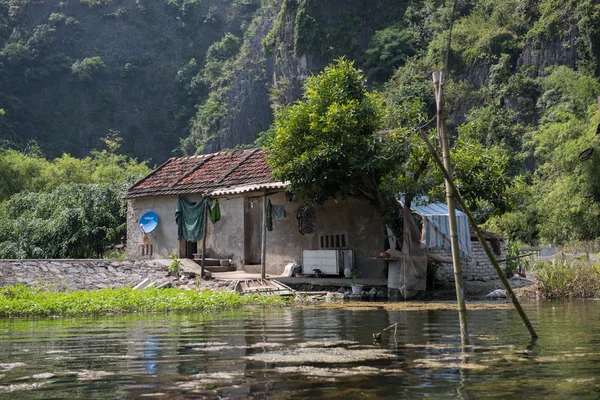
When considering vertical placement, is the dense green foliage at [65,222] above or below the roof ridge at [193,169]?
below

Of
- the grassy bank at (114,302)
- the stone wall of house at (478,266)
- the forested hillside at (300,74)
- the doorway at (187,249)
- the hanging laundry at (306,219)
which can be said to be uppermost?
the forested hillside at (300,74)

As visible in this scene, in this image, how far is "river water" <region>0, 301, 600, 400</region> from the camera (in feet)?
16.5

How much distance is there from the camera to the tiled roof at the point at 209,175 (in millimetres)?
21078

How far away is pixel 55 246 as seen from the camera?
28312 millimetres

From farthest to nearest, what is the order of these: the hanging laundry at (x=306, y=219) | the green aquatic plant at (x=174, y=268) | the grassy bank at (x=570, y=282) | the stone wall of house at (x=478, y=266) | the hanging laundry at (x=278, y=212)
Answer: the stone wall of house at (x=478, y=266) → the green aquatic plant at (x=174, y=268) → the hanging laundry at (x=278, y=212) → the hanging laundry at (x=306, y=219) → the grassy bank at (x=570, y=282)

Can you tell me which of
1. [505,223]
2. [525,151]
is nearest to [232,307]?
[505,223]

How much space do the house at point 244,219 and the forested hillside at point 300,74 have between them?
359 cm

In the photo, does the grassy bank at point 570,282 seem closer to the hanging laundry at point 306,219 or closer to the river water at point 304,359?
the river water at point 304,359

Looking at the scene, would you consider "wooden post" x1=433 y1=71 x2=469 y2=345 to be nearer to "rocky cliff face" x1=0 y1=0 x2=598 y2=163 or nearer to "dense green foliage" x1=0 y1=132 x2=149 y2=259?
"dense green foliage" x1=0 y1=132 x2=149 y2=259

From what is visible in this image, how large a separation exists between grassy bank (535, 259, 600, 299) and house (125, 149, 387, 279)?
158 inches

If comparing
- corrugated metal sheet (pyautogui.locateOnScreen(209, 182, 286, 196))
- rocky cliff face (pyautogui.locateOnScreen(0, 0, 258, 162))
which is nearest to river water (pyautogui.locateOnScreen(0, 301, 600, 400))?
corrugated metal sheet (pyautogui.locateOnScreen(209, 182, 286, 196))

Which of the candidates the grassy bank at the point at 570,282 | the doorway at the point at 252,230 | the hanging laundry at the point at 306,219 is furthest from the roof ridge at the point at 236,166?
the grassy bank at the point at 570,282

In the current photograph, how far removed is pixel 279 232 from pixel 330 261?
2.36 metres

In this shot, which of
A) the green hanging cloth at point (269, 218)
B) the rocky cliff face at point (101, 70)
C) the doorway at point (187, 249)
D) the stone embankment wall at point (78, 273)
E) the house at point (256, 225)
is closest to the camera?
the stone embankment wall at point (78, 273)
